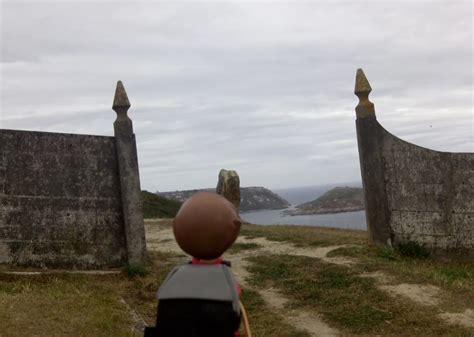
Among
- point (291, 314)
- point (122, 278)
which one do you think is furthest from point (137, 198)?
point (291, 314)

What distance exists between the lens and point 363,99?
1050cm

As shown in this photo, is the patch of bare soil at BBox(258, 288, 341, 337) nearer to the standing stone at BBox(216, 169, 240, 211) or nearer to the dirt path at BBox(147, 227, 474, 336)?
the dirt path at BBox(147, 227, 474, 336)

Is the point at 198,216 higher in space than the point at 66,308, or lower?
higher

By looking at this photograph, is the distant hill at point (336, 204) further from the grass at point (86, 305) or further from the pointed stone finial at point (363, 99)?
the grass at point (86, 305)

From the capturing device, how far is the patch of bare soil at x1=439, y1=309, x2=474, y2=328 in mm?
6416

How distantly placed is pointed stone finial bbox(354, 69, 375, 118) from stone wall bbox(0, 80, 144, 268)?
14.8ft

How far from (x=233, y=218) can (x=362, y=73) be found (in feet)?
26.0

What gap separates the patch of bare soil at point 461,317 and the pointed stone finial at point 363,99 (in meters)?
4.63

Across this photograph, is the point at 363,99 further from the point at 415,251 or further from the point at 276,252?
the point at 276,252

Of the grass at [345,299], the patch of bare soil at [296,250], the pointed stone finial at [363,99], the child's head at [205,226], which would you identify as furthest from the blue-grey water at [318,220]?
the child's head at [205,226]

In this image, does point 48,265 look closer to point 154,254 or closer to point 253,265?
point 154,254

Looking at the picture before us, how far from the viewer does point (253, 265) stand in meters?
10.5

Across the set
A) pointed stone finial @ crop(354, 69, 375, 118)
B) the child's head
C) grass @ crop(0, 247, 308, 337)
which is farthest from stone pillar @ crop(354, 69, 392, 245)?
the child's head

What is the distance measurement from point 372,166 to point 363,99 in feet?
4.42
